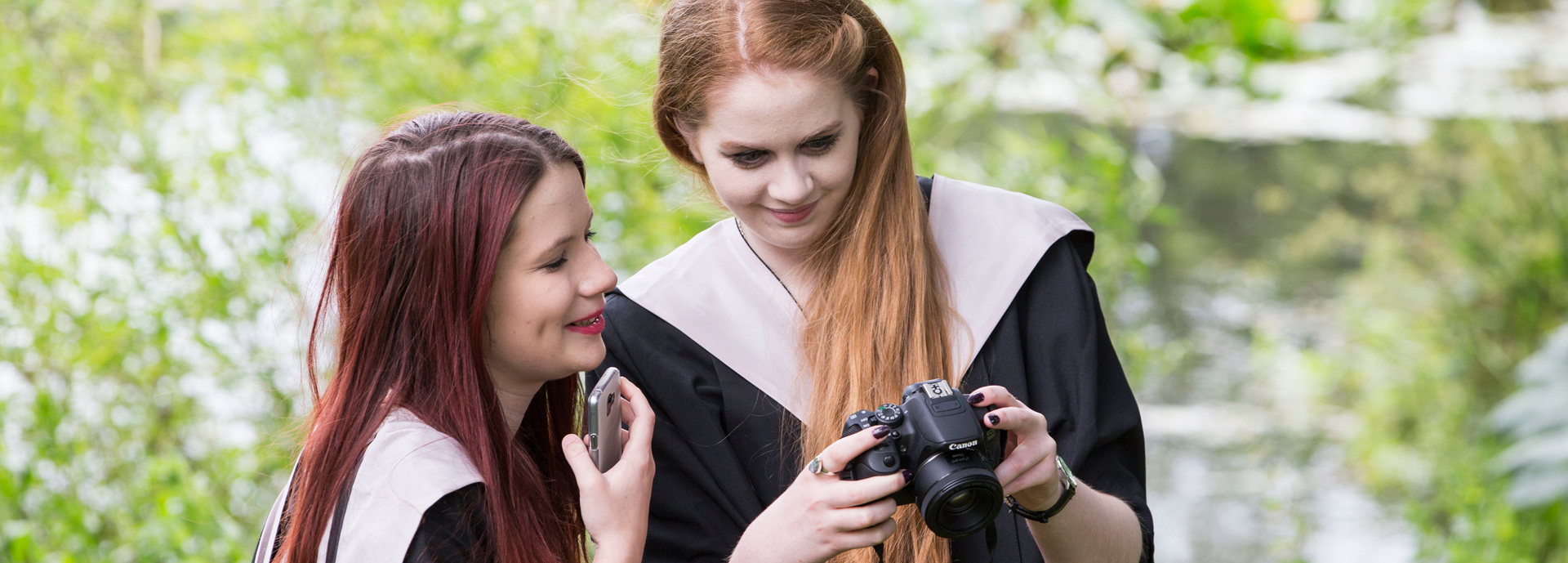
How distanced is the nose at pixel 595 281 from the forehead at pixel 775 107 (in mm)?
250

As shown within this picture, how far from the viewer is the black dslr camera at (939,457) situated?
1.23m

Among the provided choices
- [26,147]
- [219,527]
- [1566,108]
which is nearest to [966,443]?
[219,527]

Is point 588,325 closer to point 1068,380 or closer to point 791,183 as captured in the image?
point 791,183

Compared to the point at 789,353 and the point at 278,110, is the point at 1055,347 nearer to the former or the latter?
the point at 789,353

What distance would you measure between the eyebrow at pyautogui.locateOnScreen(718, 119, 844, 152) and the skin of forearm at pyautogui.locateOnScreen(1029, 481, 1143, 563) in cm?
51

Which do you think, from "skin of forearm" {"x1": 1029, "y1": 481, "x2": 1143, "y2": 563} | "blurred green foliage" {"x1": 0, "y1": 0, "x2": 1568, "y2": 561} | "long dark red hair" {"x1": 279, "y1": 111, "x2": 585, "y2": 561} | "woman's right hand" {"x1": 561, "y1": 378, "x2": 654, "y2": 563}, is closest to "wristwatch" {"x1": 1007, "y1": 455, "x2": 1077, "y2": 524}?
"skin of forearm" {"x1": 1029, "y1": 481, "x2": 1143, "y2": 563}

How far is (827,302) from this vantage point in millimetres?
1656

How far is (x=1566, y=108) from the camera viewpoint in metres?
4.12

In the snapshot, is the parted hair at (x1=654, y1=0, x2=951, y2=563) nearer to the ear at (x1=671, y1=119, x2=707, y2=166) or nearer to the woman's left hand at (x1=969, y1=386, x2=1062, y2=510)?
the ear at (x1=671, y1=119, x2=707, y2=166)

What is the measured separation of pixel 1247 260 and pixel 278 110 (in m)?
3.97

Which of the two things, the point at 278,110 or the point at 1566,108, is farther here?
the point at 1566,108

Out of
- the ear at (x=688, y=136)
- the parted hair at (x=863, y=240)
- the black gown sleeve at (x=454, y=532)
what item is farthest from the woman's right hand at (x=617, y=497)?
the ear at (x=688, y=136)

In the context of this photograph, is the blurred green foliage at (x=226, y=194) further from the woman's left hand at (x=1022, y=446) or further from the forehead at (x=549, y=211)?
the woman's left hand at (x=1022, y=446)

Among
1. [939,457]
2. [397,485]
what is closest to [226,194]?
[397,485]
